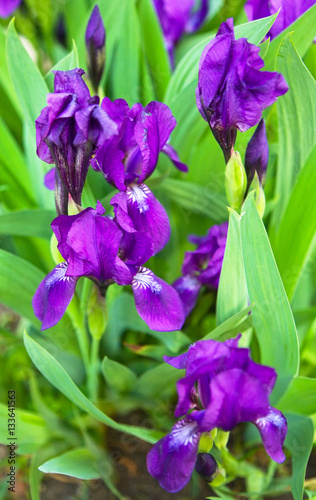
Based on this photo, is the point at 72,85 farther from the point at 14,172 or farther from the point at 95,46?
the point at 14,172

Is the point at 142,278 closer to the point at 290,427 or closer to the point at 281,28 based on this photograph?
the point at 290,427

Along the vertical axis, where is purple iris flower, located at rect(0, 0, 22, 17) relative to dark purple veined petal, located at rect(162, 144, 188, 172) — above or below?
above

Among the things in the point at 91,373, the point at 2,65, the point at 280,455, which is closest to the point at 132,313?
the point at 91,373

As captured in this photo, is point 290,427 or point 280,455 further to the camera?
point 290,427

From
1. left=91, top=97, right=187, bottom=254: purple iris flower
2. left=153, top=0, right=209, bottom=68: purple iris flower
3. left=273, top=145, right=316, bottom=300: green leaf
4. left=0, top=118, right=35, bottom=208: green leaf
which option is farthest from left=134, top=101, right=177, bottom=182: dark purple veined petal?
left=153, top=0, right=209, bottom=68: purple iris flower

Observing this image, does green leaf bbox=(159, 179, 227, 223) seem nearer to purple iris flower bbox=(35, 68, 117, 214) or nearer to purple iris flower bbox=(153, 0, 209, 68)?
purple iris flower bbox=(35, 68, 117, 214)

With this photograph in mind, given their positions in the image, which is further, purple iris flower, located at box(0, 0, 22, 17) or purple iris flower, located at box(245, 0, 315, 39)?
purple iris flower, located at box(0, 0, 22, 17)

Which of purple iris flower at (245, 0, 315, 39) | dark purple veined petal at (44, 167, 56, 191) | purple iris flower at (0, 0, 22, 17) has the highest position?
purple iris flower at (0, 0, 22, 17)
